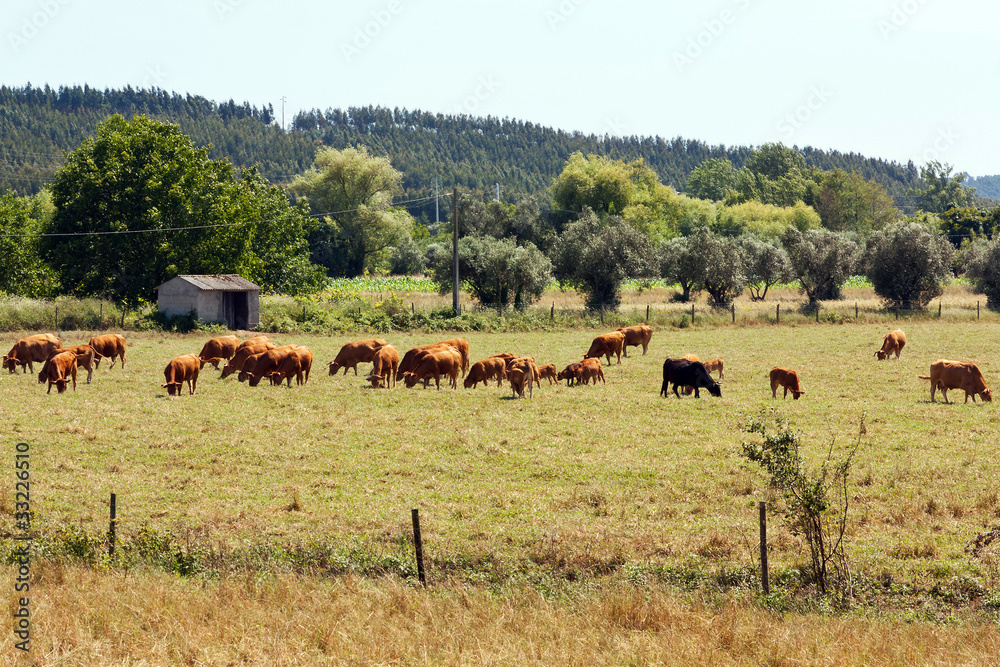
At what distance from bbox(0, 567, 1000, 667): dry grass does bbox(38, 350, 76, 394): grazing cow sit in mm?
15944

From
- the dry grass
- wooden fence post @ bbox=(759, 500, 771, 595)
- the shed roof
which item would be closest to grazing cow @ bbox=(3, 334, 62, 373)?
the shed roof

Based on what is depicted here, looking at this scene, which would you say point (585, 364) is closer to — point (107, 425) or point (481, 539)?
point (107, 425)

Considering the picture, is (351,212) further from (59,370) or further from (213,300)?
(59,370)

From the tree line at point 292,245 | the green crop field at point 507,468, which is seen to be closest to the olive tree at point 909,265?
the tree line at point 292,245

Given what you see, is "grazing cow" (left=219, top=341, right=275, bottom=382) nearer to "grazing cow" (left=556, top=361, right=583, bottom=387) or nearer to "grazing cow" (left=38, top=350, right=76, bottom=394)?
"grazing cow" (left=38, top=350, right=76, bottom=394)

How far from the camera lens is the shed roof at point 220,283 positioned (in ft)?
147

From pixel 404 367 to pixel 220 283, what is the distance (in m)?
22.9

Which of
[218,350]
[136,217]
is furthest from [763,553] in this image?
[136,217]

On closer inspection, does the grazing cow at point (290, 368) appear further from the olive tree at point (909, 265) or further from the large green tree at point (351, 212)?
the large green tree at point (351, 212)

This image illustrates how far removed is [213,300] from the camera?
4544 centimetres

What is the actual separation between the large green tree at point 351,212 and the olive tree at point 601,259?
34.9m

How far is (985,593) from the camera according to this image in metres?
9.34

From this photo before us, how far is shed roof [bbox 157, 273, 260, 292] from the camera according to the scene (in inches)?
1762

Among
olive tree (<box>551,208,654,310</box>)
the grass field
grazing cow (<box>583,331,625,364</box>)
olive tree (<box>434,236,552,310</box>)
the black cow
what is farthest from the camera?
olive tree (<box>551,208,654,310</box>)
